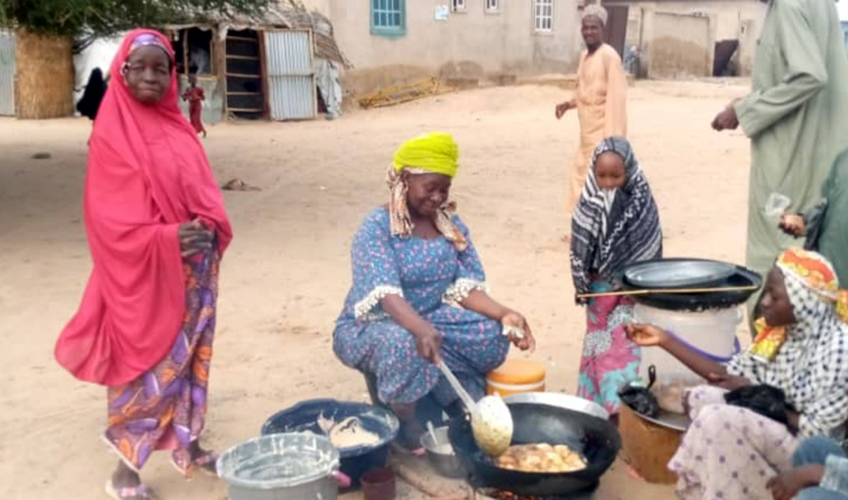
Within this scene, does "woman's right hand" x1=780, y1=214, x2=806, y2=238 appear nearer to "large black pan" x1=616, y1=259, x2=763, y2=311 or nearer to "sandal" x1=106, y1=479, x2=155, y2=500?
"large black pan" x1=616, y1=259, x2=763, y2=311

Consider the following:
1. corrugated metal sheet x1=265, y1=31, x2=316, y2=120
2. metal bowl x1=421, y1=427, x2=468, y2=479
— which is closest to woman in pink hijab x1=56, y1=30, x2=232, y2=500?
metal bowl x1=421, y1=427, x2=468, y2=479

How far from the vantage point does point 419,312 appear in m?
3.91

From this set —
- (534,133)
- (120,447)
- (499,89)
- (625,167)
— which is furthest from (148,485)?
(499,89)

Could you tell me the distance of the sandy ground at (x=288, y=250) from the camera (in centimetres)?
419

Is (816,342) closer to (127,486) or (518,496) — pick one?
(518,496)

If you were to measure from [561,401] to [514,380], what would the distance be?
0.88ft

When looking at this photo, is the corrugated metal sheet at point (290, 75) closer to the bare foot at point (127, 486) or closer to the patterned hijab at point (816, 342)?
the bare foot at point (127, 486)

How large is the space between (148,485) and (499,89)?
59.9ft

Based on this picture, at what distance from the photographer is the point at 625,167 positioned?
3932 millimetres

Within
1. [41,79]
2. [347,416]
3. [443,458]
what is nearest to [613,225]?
[443,458]

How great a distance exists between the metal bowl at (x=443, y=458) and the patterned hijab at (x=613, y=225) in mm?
880

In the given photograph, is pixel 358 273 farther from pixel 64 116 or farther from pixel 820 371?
pixel 64 116

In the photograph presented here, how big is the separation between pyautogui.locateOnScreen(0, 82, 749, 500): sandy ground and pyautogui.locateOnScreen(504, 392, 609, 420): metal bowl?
28cm

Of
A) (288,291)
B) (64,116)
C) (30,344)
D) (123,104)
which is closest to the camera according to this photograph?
(123,104)
